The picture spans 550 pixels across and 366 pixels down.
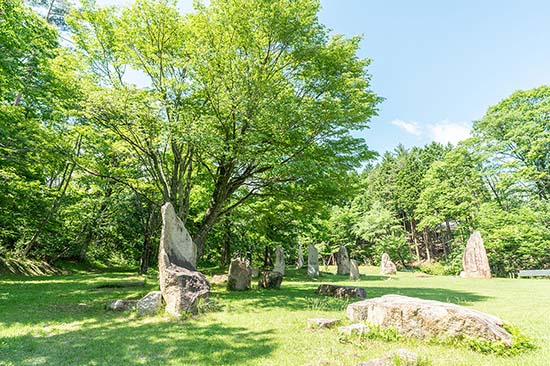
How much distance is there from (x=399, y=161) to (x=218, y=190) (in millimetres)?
45168

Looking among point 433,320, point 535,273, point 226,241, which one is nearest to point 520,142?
point 535,273

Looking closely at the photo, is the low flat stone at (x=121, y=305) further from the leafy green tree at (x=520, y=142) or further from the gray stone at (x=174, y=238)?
the leafy green tree at (x=520, y=142)

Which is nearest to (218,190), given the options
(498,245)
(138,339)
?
(138,339)

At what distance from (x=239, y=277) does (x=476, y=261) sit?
57.7 feet

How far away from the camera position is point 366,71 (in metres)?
11.3

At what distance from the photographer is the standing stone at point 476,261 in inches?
789

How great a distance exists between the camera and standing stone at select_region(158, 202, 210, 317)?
7125 mm

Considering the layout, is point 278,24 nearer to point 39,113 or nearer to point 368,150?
point 368,150

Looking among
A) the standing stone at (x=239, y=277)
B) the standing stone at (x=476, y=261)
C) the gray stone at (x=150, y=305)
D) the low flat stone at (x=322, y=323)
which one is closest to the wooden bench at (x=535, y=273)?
the standing stone at (x=476, y=261)

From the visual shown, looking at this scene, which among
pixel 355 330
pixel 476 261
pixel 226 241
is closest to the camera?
pixel 355 330

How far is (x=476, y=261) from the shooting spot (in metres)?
20.3

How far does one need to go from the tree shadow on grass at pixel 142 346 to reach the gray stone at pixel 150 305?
0.94 m

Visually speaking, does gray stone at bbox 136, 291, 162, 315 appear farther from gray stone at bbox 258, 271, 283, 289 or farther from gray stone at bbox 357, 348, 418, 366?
gray stone at bbox 258, 271, 283, 289

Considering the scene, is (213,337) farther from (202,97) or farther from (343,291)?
(202,97)
